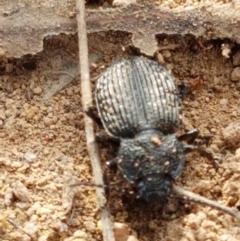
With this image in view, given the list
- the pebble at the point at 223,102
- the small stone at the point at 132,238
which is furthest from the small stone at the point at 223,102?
the small stone at the point at 132,238

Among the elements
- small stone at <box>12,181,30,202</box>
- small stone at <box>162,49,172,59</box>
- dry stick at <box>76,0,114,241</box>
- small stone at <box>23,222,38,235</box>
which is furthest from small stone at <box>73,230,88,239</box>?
small stone at <box>162,49,172,59</box>

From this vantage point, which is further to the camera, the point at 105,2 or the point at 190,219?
the point at 105,2

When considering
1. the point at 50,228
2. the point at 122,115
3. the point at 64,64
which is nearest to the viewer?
the point at 50,228

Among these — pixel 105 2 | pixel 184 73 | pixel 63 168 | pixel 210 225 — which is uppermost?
pixel 105 2

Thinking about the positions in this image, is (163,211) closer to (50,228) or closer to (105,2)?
(50,228)

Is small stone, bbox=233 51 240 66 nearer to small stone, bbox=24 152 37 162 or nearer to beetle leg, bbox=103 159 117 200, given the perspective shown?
beetle leg, bbox=103 159 117 200

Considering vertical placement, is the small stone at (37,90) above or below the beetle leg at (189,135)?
above

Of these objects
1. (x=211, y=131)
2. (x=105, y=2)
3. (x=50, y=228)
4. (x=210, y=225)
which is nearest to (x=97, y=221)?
(x=50, y=228)

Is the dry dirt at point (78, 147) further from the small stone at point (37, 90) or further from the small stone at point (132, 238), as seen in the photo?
the small stone at point (132, 238)
